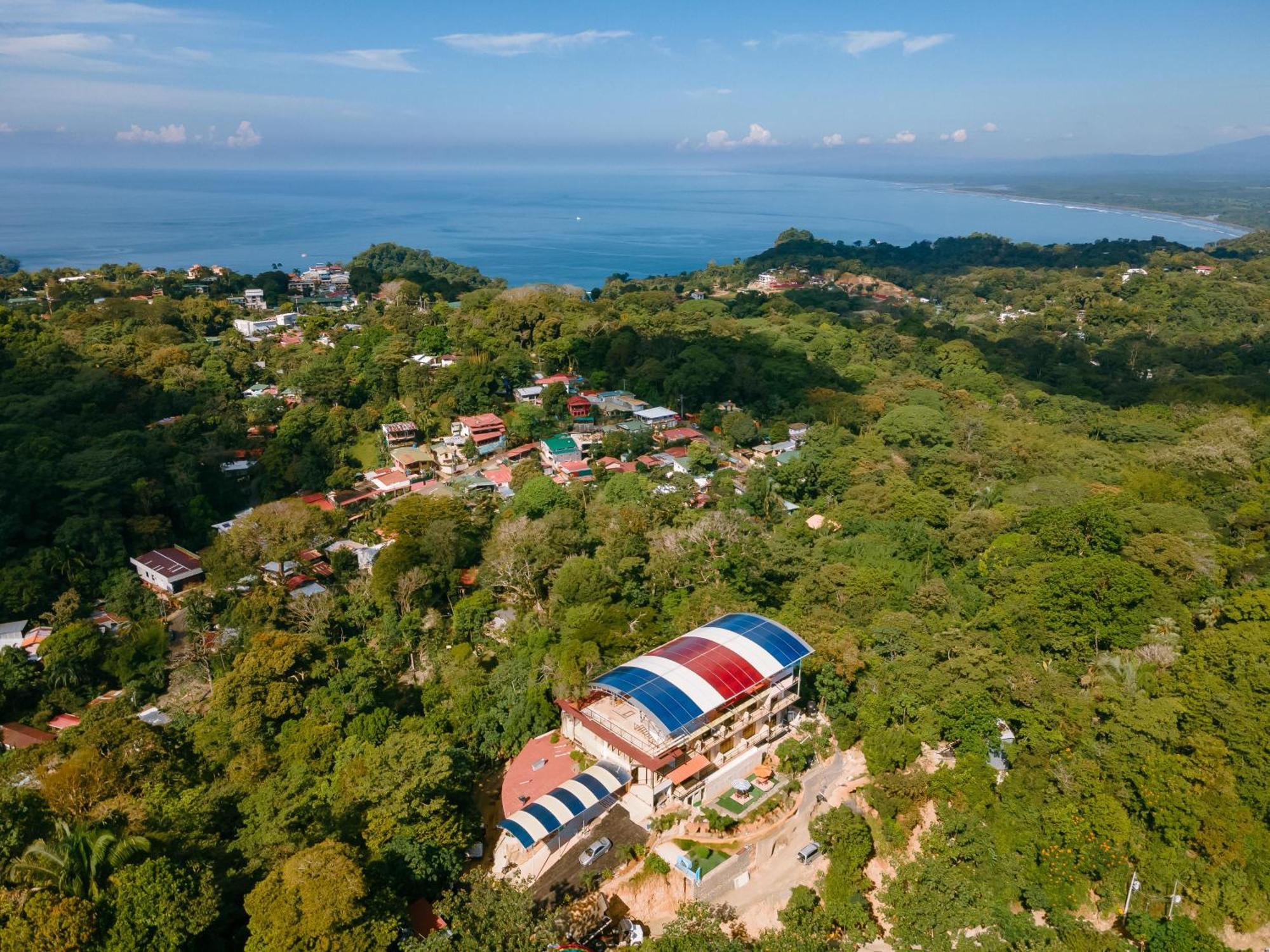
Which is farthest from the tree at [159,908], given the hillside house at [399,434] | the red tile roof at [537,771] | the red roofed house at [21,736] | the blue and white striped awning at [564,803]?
the hillside house at [399,434]

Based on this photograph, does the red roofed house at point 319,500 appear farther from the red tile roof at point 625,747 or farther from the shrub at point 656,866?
the shrub at point 656,866

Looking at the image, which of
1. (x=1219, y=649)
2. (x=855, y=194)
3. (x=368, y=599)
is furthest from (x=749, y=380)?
(x=855, y=194)

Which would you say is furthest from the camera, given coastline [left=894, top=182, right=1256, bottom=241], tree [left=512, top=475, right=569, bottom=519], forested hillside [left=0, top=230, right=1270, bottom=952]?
coastline [left=894, top=182, right=1256, bottom=241]

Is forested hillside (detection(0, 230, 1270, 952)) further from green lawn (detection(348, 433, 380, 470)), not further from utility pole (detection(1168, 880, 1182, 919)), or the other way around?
green lawn (detection(348, 433, 380, 470))

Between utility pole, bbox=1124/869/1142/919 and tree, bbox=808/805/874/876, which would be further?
tree, bbox=808/805/874/876

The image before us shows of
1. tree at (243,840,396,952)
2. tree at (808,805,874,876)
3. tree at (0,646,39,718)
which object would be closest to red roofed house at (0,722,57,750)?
tree at (0,646,39,718)

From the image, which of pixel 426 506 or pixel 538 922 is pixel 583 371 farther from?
pixel 538 922
